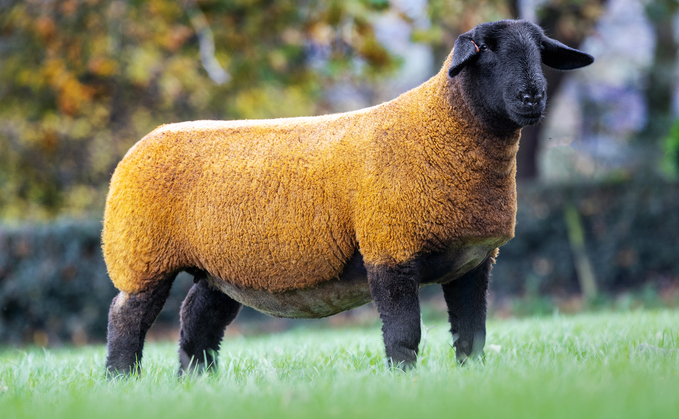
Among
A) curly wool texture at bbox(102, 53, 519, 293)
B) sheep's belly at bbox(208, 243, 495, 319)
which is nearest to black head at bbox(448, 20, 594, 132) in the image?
curly wool texture at bbox(102, 53, 519, 293)

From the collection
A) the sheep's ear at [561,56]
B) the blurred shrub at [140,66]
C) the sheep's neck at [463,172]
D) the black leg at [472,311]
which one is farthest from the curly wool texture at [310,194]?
the blurred shrub at [140,66]

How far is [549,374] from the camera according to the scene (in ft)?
9.83

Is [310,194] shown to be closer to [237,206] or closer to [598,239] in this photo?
[237,206]

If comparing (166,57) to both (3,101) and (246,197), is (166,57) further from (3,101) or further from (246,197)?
(246,197)

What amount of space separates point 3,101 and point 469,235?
10.2 m

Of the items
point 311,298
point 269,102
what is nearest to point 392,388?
point 311,298

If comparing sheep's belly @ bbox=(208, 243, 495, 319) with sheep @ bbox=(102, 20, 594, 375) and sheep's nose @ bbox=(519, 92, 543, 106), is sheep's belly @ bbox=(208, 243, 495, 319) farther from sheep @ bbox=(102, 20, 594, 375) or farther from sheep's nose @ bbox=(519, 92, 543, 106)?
sheep's nose @ bbox=(519, 92, 543, 106)

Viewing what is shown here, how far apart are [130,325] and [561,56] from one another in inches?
124

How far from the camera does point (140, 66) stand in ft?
32.5

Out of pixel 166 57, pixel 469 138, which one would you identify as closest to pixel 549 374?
pixel 469 138

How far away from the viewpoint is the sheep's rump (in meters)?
3.65

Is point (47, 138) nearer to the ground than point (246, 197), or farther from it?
farther from it

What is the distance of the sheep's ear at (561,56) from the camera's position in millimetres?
3646

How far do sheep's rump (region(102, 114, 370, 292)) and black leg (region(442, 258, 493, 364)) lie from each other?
78 centimetres
